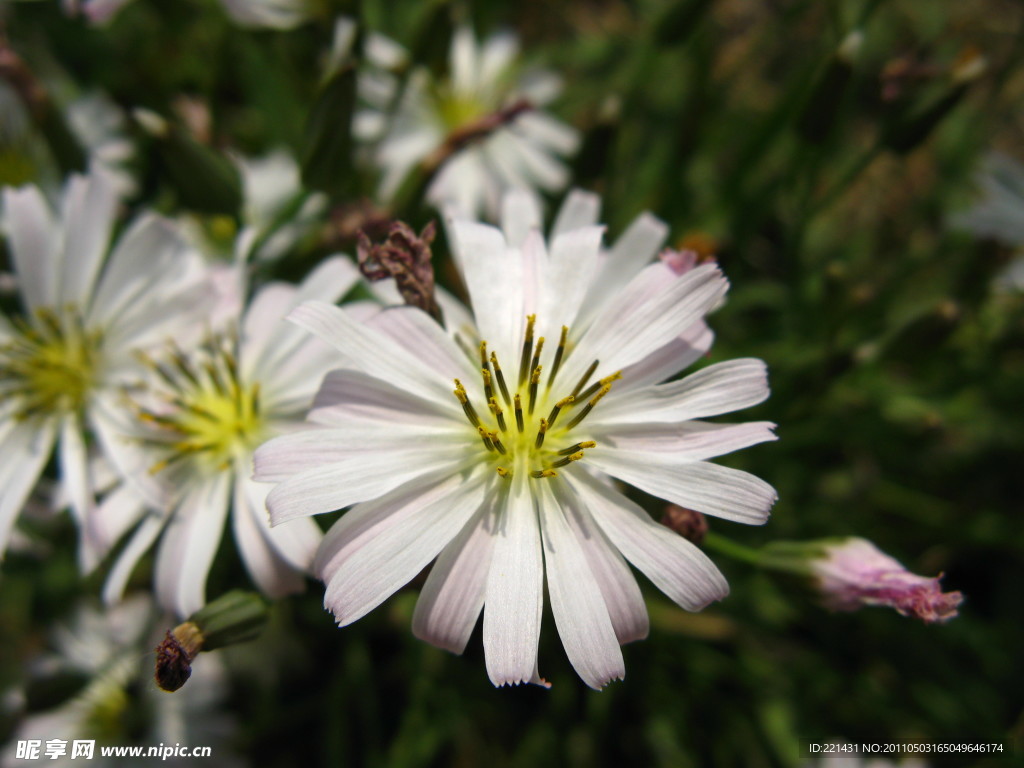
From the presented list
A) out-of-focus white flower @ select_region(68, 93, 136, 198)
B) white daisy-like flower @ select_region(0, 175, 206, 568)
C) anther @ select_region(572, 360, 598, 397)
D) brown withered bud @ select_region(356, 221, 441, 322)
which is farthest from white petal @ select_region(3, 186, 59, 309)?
anther @ select_region(572, 360, 598, 397)

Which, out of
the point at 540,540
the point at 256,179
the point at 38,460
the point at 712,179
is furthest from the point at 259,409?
the point at 712,179

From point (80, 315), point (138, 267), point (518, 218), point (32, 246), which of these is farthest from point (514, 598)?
point (32, 246)

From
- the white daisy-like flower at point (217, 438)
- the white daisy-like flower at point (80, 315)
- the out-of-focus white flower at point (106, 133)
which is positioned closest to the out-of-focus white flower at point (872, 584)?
the white daisy-like flower at point (217, 438)

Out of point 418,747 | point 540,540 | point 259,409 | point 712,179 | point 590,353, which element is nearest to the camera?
point 540,540

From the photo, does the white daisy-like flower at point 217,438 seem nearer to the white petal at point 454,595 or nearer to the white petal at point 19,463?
the white petal at point 19,463

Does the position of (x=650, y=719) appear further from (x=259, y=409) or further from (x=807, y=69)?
(x=807, y=69)

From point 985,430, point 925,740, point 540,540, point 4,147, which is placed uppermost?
point 4,147

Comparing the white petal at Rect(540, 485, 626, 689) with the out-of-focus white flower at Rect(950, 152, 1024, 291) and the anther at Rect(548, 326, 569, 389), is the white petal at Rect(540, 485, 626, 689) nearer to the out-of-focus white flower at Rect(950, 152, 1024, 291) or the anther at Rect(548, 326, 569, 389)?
the anther at Rect(548, 326, 569, 389)
